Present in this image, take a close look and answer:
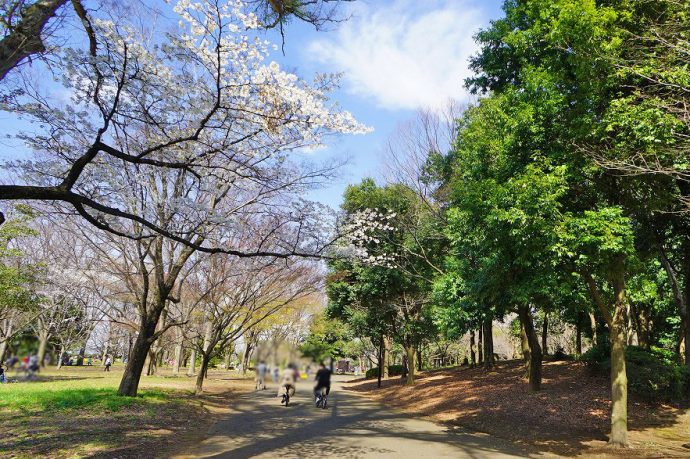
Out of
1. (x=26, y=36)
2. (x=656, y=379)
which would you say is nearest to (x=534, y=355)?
(x=656, y=379)

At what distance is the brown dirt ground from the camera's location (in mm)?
8570

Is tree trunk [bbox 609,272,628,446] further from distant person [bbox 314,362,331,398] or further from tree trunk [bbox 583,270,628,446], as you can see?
distant person [bbox 314,362,331,398]

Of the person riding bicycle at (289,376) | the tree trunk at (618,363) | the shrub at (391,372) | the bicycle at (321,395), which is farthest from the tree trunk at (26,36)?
the shrub at (391,372)

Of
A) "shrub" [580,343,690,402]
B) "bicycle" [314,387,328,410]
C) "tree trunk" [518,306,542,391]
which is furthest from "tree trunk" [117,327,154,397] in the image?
"shrub" [580,343,690,402]

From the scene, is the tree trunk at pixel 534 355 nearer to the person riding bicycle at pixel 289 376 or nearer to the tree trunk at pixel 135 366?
the tree trunk at pixel 135 366

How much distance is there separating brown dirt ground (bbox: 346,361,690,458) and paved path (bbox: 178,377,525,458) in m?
1.15

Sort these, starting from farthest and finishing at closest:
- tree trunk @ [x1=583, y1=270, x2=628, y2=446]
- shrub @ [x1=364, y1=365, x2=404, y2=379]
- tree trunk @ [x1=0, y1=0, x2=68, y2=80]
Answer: shrub @ [x1=364, y1=365, x2=404, y2=379] → tree trunk @ [x1=583, y1=270, x2=628, y2=446] → tree trunk @ [x1=0, y1=0, x2=68, y2=80]

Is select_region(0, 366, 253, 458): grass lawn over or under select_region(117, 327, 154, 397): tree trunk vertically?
under

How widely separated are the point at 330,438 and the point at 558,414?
633 centimetres

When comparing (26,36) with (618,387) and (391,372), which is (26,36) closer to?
(618,387)

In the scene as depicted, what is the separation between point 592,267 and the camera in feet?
26.9

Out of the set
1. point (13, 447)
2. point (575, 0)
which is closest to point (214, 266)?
point (13, 447)

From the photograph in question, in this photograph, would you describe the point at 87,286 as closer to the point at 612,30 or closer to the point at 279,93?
the point at 279,93

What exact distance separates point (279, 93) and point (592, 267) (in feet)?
22.0
